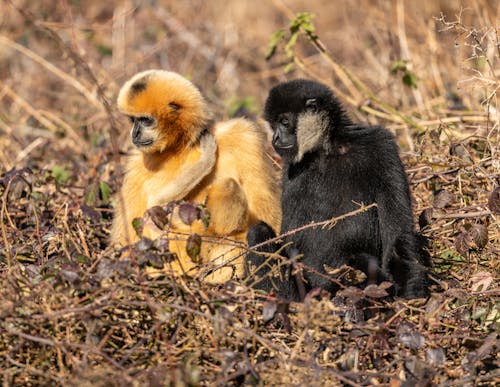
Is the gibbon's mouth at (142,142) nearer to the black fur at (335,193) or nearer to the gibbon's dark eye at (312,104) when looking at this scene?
the black fur at (335,193)

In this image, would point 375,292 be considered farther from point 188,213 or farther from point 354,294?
point 188,213

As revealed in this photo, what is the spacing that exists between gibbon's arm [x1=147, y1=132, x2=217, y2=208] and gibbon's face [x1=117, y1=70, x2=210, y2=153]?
0.54 feet

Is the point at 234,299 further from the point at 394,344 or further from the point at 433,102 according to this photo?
the point at 433,102

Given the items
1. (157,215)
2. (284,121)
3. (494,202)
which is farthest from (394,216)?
(157,215)

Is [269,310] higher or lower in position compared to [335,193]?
lower

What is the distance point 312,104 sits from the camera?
4.98 m

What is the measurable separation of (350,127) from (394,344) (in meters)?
1.58

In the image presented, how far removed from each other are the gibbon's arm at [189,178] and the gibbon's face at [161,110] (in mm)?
166

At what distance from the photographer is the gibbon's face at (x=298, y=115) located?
4984 millimetres

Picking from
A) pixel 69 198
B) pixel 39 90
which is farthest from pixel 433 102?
pixel 39 90

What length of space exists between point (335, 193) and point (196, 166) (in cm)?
93

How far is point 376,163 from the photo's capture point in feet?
15.8

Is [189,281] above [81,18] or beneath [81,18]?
beneath

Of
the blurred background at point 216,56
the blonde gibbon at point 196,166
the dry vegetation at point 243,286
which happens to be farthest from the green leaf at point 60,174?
the blonde gibbon at point 196,166
